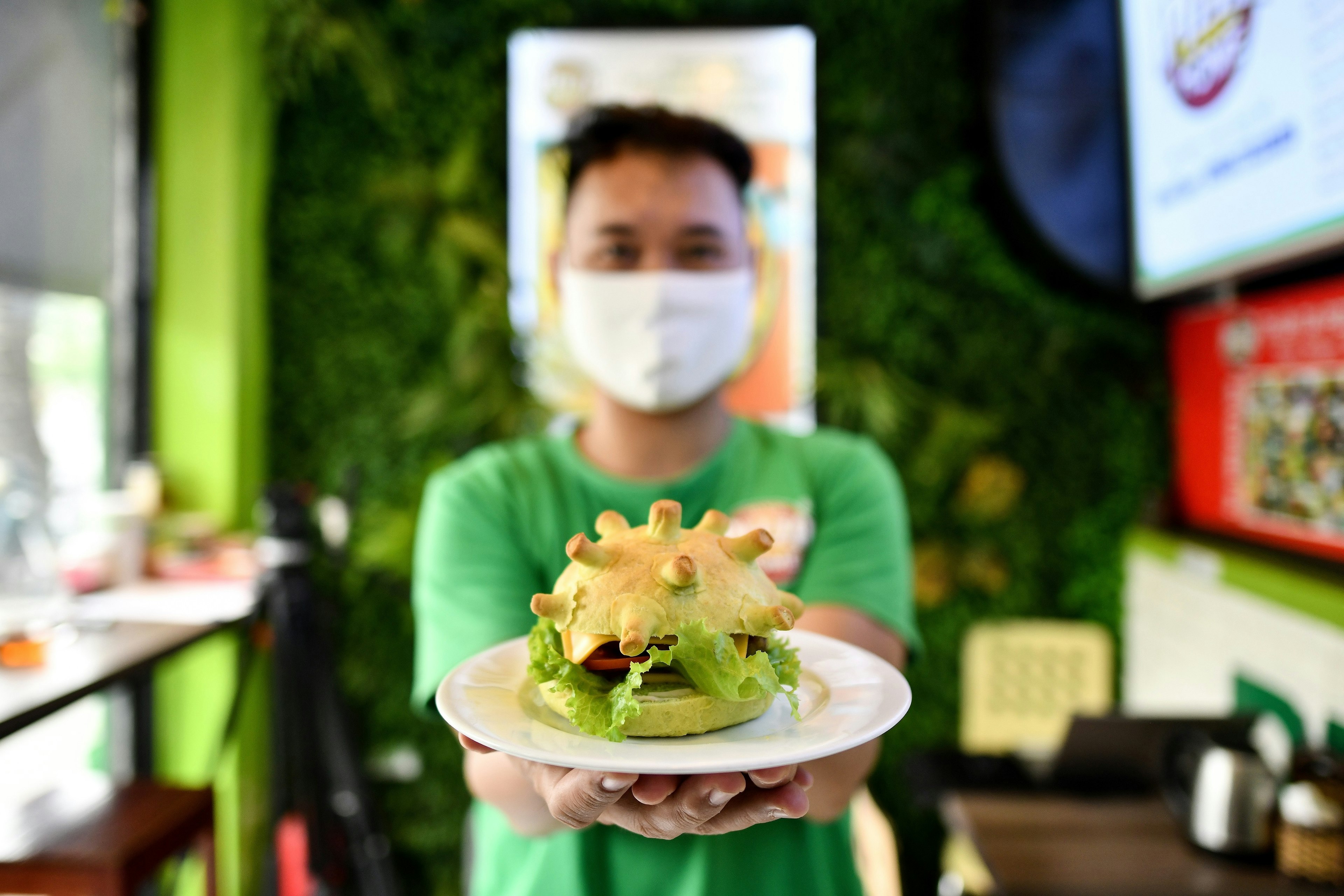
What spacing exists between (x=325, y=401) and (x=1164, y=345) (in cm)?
340

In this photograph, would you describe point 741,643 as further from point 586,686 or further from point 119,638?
point 119,638

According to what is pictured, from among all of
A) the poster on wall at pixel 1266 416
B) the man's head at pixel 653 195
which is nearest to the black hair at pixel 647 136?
the man's head at pixel 653 195

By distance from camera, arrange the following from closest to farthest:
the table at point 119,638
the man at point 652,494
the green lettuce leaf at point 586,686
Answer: the green lettuce leaf at point 586,686, the man at point 652,494, the table at point 119,638

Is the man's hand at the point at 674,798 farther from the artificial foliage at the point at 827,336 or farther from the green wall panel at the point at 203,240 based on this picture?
the green wall panel at the point at 203,240

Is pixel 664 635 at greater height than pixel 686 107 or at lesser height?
lesser

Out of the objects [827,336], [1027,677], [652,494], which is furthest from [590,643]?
[1027,677]

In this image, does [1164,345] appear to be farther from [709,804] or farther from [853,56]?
[709,804]

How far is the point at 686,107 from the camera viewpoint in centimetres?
335

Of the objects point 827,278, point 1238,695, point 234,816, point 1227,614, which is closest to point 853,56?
point 827,278

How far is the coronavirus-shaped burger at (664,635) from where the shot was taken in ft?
3.03

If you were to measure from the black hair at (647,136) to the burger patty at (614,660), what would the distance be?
0.86 metres

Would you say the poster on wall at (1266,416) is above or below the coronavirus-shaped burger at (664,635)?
above

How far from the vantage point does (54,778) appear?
8.94 ft

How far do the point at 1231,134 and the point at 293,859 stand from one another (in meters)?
3.43
